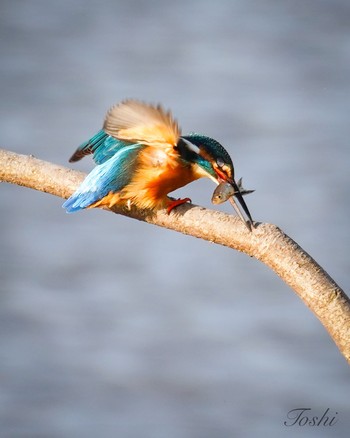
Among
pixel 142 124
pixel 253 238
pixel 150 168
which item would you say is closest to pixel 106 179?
pixel 150 168

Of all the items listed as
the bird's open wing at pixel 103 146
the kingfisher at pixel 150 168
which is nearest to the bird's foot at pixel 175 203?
the kingfisher at pixel 150 168

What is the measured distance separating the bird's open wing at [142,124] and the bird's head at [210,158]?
0.05 m

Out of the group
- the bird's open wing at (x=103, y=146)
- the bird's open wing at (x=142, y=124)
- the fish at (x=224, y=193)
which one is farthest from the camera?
the bird's open wing at (x=103, y=146)

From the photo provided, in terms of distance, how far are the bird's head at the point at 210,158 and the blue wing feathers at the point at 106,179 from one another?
0.31 ft

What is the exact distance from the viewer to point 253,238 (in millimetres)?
1325

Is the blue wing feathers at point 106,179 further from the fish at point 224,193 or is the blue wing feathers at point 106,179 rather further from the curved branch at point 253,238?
the fish at point 224,193

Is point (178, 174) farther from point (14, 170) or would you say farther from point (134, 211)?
point (14, 170)

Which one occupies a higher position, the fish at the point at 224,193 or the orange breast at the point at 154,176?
the orange breast at the point at 154,176

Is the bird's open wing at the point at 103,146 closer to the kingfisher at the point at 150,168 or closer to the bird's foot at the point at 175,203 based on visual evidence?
the kingfisher at the point at 150,168

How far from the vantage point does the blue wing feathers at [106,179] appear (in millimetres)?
1502

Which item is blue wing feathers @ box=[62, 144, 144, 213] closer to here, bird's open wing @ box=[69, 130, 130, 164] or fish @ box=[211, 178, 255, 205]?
bird's open wing @ box=[69, 130, 130, 164]

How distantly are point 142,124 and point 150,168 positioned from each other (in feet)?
0.57

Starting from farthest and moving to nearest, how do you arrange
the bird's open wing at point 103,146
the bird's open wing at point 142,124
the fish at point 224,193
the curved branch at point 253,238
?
the bird's open wing at point 103,146 → the fish at point 224,193 → the bird's open wing at point 142,124 → the curved branch at point 253,238

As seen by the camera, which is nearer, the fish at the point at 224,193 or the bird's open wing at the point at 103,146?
the fish at the point at 224,193
